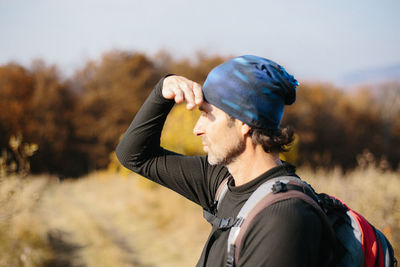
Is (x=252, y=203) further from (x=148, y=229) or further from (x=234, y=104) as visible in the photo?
(x=148, y=229)

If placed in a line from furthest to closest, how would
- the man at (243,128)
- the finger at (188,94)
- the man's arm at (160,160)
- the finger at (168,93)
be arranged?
1. the man's arm at (160,160)
2. the finger at (168,93)
3. the finger at (188,94)
4. the man at (243,128)

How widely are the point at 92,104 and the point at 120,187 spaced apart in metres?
9.38

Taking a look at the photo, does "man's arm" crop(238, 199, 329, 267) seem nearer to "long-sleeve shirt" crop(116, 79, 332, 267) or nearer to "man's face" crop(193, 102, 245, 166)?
"long-sleeve shirt" crop(116, 79, 332, 267)

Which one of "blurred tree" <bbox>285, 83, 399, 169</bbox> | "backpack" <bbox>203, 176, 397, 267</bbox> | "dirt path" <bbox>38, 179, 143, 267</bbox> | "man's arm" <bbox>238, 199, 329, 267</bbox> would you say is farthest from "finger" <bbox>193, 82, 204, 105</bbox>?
"blurred tree" <bbox>285, 83, 399, 169</bbox>

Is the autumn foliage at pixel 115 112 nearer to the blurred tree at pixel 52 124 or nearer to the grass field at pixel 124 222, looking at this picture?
the blurred tree at pixel 52 124

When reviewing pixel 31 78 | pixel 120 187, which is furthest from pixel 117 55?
pixel 120 187

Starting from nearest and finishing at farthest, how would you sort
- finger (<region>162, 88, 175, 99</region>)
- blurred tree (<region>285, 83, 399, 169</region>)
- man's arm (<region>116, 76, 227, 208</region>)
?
1. finger (<region>162, 88, 175, 99</region>)
2. man's arm (<region>116, 76, 227, 208</region>)
3. blurred tree (<region>285, 83, 399, 169</region>)

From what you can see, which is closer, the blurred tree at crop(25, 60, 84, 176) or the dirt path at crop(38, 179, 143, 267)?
the dirt path at crop(38, 179, 143, 267)

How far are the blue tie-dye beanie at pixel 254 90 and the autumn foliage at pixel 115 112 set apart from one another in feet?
50.2

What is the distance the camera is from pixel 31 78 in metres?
18.5

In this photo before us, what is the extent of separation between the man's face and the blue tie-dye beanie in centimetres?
5

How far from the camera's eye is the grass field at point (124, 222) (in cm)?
504

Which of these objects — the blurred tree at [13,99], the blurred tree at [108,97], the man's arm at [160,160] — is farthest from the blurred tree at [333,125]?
the man's arm at [160,160]

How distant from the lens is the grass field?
5035 mm
